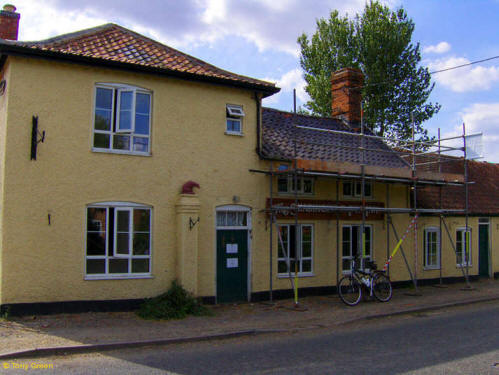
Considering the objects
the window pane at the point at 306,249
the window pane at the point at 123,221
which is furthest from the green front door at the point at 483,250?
the window pane at the point at 123,221

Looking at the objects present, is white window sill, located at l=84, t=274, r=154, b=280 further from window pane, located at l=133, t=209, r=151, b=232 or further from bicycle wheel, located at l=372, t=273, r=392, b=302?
bicycle wheel, located at l=372, t=273, r=392, b=302

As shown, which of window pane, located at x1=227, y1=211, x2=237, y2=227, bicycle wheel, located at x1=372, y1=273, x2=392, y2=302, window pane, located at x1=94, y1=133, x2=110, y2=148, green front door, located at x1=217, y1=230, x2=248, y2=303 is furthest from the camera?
bicycle wheel, located at x1=372, y1=273, x2=392, y2=302

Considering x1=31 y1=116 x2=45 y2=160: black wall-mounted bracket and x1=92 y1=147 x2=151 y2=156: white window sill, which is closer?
x1=31 y1=116 x2=45 y2=160: black wall-mounted bracket

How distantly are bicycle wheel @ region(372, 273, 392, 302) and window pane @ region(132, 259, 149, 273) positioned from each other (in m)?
6.31

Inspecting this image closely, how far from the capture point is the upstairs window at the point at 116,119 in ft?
37.8

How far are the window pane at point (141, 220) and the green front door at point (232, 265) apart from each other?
80.1 inches

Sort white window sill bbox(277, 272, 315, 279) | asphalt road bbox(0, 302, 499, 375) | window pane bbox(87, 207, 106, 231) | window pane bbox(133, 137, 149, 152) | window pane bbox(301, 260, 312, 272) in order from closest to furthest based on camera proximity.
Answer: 1. asphalt road bbox(0, 302, 499, 375)
2. window pane bbox(87, 207, 106, 231)
3. window pane bbox(133, 137, 149, 152)
4. white window sill bbox(277, 272, 315, 279)
5. window pane bbox(301, 260, 312, 272)

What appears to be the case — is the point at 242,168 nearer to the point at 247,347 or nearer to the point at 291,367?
the point at 247,347

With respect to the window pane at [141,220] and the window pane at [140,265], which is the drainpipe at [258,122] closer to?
the window pane at [141,220]

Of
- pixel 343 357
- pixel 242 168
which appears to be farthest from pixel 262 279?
pixel 343 357

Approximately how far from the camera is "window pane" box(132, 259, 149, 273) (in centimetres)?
1161

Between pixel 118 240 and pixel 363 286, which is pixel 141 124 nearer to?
pixel 118 240

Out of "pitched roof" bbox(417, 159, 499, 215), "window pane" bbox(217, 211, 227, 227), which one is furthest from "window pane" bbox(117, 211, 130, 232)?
"pitched roof" bbox(417, 159, 499, 215)

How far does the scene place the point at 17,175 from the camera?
10.5 meters
